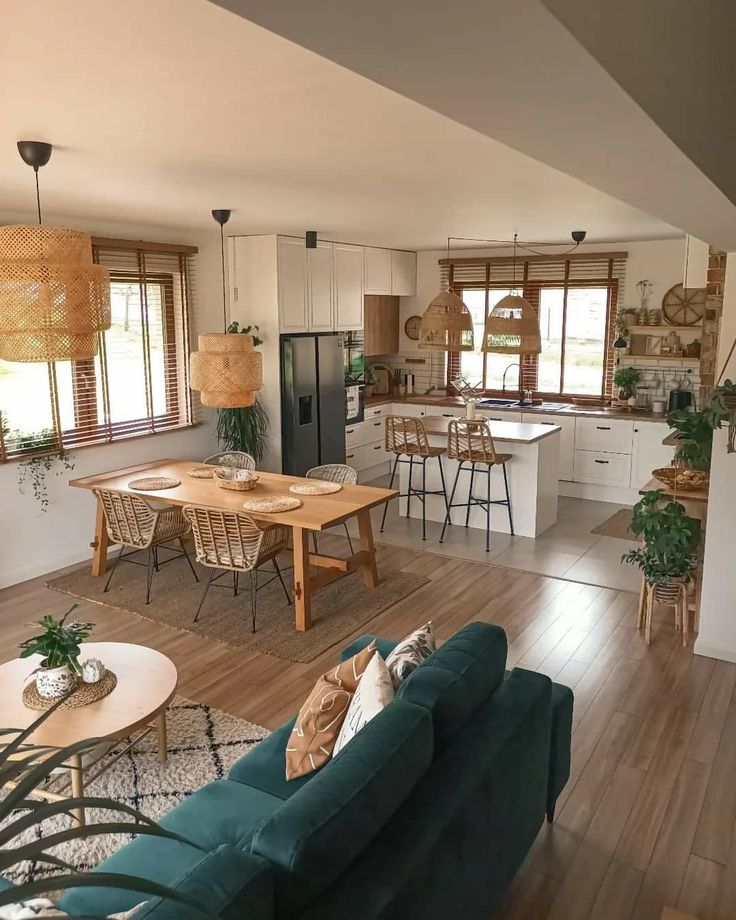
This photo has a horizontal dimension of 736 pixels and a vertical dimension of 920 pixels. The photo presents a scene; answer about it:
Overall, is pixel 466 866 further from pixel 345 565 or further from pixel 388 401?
pixel 388 401

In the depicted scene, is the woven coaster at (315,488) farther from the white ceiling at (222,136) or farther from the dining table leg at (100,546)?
the white ceiling at (222,136)

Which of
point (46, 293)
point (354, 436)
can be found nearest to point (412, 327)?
point (354, 436)

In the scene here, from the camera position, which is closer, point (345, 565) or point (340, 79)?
point (340, 79)

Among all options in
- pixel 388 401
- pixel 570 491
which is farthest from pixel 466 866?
pixel 388 401

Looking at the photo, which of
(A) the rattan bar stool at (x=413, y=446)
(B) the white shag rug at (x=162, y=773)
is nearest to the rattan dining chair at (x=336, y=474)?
(A) the rattan bar stool at (x=413, y=446)

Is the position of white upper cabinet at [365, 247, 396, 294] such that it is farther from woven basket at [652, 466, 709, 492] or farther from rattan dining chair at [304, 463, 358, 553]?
woven basket at [652, 466, 709, 492]

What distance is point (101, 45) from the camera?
202 cm

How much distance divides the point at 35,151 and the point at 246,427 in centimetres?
393

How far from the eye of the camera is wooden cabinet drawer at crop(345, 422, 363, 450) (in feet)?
27.3

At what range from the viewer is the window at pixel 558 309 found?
8.05 meters

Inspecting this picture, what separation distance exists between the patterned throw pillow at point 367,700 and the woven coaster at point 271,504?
2.29 m

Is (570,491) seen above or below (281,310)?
below

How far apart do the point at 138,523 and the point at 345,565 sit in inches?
56.8

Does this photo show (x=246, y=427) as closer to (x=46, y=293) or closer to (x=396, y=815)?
(x=46, y=293)
